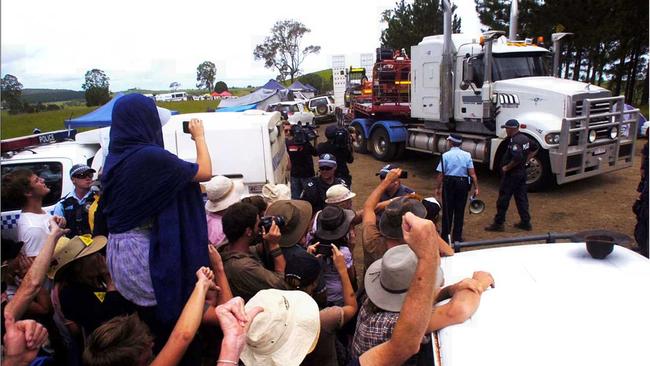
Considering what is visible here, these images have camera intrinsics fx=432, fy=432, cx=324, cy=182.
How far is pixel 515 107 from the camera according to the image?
8680 mm

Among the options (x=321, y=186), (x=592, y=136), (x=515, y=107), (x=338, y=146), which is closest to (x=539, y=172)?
(x=592, y=136)

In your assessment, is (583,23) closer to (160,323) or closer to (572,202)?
(572,202)

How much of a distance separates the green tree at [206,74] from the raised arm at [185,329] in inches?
2606

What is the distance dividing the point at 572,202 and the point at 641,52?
60.6 feet

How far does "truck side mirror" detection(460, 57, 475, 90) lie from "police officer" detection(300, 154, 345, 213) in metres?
5.36

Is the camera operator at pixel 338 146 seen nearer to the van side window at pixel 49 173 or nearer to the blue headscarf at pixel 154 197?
the van side window at pixel 49 173

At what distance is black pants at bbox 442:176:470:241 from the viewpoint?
5.95 m

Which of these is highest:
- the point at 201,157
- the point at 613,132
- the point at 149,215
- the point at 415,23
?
the point at 415,23

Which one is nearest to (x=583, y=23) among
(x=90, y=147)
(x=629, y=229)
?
(x=629, y=229)

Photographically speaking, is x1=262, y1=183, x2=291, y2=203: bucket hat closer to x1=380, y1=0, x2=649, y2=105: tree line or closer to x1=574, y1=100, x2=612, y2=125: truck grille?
x1=574, y1=100, x2=612, y2=125: truck grille

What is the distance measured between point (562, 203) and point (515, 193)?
1.98m

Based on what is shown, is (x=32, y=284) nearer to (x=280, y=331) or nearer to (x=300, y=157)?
(x=280, y=331)

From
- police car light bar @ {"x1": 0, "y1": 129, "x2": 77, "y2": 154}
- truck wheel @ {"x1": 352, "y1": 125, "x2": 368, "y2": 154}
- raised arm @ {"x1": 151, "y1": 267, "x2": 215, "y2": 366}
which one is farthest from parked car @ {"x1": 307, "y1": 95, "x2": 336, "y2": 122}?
raised arm @ {"x1": 151, "y1": 267, "x2": 215, "y2": 366}

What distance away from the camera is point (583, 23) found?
63.7 feet
